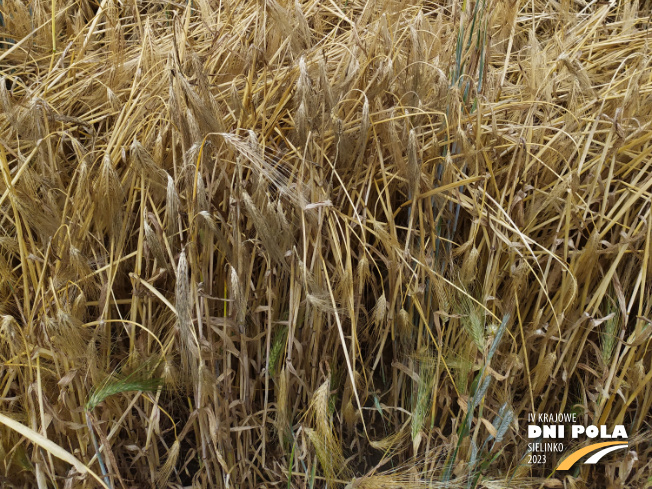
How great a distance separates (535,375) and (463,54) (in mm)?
540

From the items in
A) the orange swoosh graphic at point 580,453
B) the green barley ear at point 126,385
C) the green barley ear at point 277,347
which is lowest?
the orange swoosh graphic at point 580,453

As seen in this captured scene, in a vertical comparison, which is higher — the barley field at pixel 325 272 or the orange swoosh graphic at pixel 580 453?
the barley field at pixel 325 272

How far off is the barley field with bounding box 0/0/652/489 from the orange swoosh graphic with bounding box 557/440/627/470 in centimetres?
3

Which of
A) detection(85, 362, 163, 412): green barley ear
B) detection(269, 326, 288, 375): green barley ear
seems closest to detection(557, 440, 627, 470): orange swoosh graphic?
detection(269, 326, 288, 375): green barley ear

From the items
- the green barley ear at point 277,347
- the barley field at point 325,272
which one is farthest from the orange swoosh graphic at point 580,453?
the green barley ear at point 277,347

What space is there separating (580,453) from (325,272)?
52 centimetres

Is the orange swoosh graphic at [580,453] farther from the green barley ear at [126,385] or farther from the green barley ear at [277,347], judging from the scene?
the green barley ear at [126,385]

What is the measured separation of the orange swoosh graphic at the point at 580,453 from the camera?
91 cm

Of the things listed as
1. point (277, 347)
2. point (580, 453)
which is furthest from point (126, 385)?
point (580, 453)

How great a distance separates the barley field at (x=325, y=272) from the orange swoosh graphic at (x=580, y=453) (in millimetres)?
30

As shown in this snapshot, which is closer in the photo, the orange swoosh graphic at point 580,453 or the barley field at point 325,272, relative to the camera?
the barley field at point 325,272

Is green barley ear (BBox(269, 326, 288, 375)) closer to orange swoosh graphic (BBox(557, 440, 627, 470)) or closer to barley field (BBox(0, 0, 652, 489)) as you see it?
barley field (BBox(0, 0, 652, 489))

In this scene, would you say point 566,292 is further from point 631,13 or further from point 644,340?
point 631,13

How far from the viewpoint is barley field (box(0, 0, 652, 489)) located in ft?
2.60
